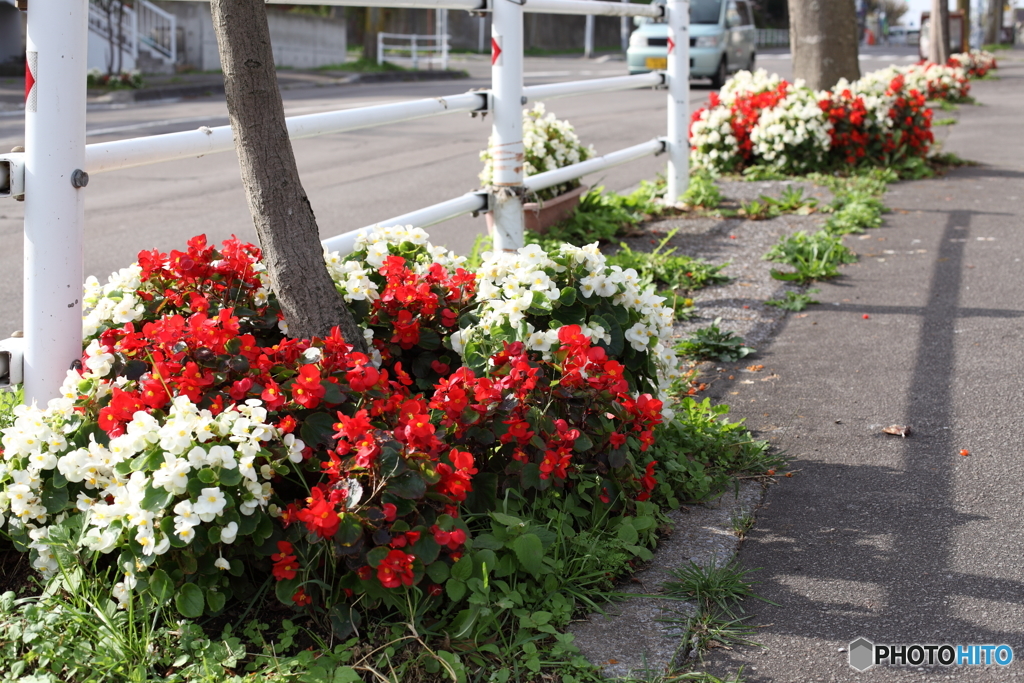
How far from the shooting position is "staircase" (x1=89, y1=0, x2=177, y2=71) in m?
22.9

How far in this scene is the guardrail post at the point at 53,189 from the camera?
2.35 meters

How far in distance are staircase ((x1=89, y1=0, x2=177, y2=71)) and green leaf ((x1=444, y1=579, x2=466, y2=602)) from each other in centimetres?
2188

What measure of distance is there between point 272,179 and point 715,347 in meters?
2.14

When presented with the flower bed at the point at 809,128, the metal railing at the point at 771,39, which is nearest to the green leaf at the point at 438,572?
the flower bed at the point at 809,128

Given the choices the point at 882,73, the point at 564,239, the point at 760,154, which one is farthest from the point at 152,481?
the point at 882,73

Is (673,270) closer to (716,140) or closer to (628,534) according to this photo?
(628,534)

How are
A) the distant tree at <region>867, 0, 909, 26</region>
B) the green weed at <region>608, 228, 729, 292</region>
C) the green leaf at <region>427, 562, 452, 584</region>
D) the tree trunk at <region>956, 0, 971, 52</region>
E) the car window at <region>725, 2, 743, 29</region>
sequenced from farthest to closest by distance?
the distant tree at <region>867, 0, 909, 26</region> → the tree trunk at <region>956, 0, 971, 52</region> → the car window at <region>725, 2, 743, 29</region> → the green weed at <region>608, 228, 729, 292</region> → the green leaf at <region>427, 562, 452, 584</region>

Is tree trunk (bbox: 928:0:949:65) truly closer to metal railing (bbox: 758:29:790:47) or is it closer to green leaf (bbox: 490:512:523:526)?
green leaf (bbox: 490:512:523:526)

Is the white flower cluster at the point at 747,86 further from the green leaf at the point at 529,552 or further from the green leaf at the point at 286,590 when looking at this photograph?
the green leaf at the point at 286,590

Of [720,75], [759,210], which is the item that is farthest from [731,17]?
[759,210]

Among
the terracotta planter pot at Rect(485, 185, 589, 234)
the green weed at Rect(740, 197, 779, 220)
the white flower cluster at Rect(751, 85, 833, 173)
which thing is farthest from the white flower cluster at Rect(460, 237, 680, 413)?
the white flower cluster at Rect(751, 85, 833, 173)

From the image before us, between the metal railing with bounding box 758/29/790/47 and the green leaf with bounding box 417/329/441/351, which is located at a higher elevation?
the metal railing with bounding box 758/29/790/47

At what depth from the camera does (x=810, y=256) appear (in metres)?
5.50

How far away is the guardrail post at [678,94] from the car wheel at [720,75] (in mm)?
13824
